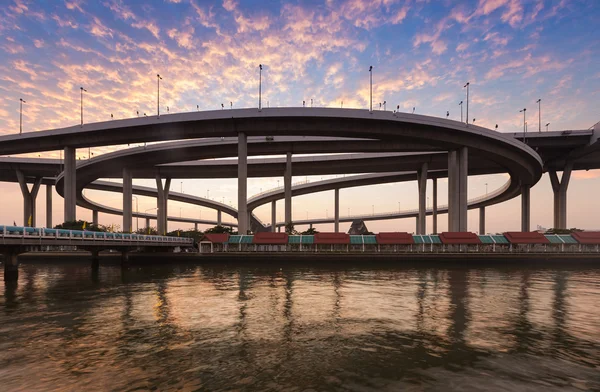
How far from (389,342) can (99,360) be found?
11240 mm

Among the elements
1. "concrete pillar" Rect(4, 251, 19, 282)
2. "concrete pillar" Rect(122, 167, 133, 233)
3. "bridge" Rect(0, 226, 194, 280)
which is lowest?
"concrete pillar" Rect(4, 251, 19, 282)

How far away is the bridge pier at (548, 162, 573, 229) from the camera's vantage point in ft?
312

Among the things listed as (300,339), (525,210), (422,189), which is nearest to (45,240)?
(300,339)

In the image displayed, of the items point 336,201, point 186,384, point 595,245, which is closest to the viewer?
point 186,384

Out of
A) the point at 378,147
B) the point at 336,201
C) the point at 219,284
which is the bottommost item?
the point at 219,284

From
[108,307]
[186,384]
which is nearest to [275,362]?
[186,384]

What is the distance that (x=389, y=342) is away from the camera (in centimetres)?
1498

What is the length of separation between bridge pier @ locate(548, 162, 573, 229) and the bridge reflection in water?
8324 centimetres

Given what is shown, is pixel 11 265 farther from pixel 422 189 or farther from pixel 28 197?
pixel 28 197

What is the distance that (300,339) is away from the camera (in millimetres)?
15398

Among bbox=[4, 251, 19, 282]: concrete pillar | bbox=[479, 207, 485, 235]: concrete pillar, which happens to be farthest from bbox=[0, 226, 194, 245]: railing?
bbox=[479, 207, 485, 235]: concrete pillar

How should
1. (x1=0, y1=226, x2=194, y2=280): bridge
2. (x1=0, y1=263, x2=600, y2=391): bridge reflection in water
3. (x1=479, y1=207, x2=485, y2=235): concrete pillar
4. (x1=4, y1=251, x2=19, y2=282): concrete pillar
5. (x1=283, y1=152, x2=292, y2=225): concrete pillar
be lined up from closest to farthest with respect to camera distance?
(x1=0, y1=263, x2=600, y2=391): bridge reflection in water → (x1=0, y1=226, x2=194, y2=280): bridge → (x1=4, y1=251, x2=19, y2=282): concrete pillar → (x1=283, y1=152, x2=292, y2=225): concrete pillar → (x1=479, y1=207, x2=485, y2=235): concrete pillar

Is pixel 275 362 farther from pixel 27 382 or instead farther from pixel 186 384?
pixel 27 382

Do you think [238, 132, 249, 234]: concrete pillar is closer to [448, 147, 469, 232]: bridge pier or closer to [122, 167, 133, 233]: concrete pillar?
[122, 167, 133, 233]: concrete pillar
